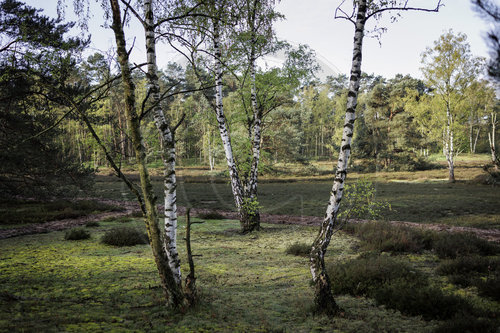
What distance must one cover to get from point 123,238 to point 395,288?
27.4 ft

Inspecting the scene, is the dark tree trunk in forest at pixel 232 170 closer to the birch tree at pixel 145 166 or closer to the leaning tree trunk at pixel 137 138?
the birch tree at pixel 145 166

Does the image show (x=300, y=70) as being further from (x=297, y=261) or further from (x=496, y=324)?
(x=496, y=324)

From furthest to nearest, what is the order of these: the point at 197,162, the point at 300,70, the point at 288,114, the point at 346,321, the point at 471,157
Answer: the point at 197,162 → the point at 471,157 → the point at 288,114 → the point at 300,70 → the point at 346,321

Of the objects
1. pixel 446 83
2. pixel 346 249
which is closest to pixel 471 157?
pixel 446 83

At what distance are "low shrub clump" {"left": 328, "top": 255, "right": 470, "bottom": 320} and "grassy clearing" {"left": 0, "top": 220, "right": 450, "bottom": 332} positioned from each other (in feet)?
0.77

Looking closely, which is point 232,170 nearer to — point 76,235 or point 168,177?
point 76,235

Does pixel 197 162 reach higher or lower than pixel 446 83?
lower

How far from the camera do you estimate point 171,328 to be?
406cm

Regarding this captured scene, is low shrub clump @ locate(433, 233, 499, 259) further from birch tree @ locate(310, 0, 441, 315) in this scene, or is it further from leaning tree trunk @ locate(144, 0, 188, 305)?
leaning tree trunk @ locate(144, 0, 188, 305)

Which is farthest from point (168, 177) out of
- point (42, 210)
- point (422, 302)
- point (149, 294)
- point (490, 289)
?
point (42, 210)

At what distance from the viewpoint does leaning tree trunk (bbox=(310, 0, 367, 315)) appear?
16.7 ft

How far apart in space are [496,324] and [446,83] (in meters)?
36.2

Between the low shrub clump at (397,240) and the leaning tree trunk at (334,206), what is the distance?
4.85m

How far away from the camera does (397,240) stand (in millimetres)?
9828
